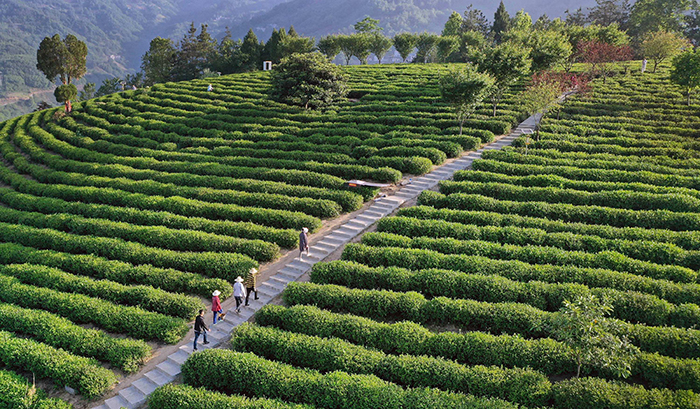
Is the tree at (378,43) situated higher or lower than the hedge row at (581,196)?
higher

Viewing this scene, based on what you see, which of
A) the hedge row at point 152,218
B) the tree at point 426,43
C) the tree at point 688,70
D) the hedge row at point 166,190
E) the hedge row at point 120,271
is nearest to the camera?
the hedge row at point 120,271

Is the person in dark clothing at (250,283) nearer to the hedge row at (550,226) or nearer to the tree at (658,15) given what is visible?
the hedge row at (550,226)

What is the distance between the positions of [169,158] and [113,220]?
948 cm

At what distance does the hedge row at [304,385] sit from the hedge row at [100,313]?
8.29 feet

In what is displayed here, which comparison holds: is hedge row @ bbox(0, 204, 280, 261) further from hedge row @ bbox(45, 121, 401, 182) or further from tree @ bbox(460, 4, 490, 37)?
tree @ bbox(460, 4, 490, 37)

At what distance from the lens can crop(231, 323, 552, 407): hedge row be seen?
1077 cm

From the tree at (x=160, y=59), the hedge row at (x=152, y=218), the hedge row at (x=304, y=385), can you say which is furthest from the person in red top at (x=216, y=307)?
the tree at (x=160, y=59)

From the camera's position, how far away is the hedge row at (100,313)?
1489cm

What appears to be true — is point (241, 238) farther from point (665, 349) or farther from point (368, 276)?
point (665, 349)

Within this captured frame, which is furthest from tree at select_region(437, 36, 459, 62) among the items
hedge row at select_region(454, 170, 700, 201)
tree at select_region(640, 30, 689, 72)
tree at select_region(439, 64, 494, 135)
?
hedge row at select_region(454, 170, 700, 201)

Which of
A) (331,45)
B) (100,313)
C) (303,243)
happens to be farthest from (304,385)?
(331,45)

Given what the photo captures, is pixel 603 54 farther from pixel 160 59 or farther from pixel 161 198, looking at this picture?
pixel 160 59

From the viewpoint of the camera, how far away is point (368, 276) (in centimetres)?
1591

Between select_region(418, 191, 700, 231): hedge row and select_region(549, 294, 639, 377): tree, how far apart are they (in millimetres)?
9733
